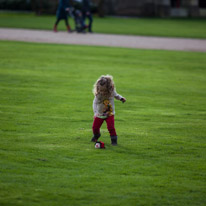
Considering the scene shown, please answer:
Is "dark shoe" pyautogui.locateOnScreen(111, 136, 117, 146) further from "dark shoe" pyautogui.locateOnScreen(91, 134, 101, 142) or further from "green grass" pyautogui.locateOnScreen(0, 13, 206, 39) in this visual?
"green grass" pyautogui.locateOnScreen(0, 13, 206, 39)

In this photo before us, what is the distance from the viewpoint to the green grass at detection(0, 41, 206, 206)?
5512 mm

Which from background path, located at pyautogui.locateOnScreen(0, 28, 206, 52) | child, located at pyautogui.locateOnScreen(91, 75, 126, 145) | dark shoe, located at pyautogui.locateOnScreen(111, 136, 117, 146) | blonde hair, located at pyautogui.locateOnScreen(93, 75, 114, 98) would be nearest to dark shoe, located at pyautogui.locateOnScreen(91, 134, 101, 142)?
child, located at pyautogui.locateOnScreen(91, 75, 126, 145)

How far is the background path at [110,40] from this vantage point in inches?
824

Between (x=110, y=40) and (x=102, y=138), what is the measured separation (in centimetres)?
1493

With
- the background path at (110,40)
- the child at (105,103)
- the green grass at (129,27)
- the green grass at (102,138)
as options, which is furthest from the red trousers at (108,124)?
the green grass at (129,27)

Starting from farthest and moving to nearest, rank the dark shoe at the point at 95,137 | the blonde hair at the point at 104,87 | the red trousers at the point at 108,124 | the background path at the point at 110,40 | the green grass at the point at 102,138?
the background path at the point at 110,40 → the dark shoe at the point at 95,137 → the red trousers at the point at 108,124 → the blonde hair at the point at 104,87 → the green grass at the point at 102,138

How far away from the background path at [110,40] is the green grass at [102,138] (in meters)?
5.32

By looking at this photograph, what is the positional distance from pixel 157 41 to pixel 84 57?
6.62 m

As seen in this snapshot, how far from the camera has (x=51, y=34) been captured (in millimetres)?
23672

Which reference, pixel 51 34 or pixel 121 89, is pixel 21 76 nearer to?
pixel 121 89

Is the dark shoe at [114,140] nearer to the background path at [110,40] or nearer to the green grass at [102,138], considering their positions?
the green grass at [102,138]

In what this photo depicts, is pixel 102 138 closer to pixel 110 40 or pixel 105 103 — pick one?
pixel 105 103

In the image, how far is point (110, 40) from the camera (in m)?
22.3

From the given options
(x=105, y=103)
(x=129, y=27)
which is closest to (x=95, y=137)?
(x=105, y=103)
